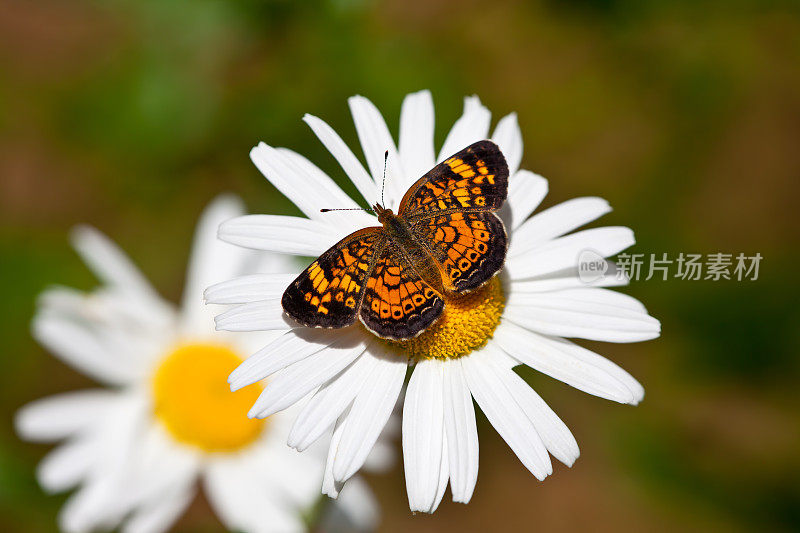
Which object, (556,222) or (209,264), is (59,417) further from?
(556,222)

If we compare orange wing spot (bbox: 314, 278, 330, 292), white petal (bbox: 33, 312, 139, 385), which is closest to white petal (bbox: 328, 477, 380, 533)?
white petal (bbox: 33, 312, 139, 385)

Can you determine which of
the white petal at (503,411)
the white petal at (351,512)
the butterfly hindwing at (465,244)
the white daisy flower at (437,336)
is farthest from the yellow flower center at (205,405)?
the butterfly hindwing at (465,244)

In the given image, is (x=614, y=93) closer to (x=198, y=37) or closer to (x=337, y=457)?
(x=198, y=37)

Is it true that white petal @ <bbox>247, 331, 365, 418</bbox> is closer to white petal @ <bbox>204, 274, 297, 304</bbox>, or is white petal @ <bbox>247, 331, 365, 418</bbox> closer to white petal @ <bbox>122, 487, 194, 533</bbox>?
white petal @ <bbox>204, 274, 297, 304</bbox>

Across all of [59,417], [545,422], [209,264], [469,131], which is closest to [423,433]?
[545,422]

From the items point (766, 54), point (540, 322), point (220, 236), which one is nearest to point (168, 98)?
point (220, 236)

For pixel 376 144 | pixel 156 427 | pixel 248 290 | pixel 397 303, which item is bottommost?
pixel 156 427
